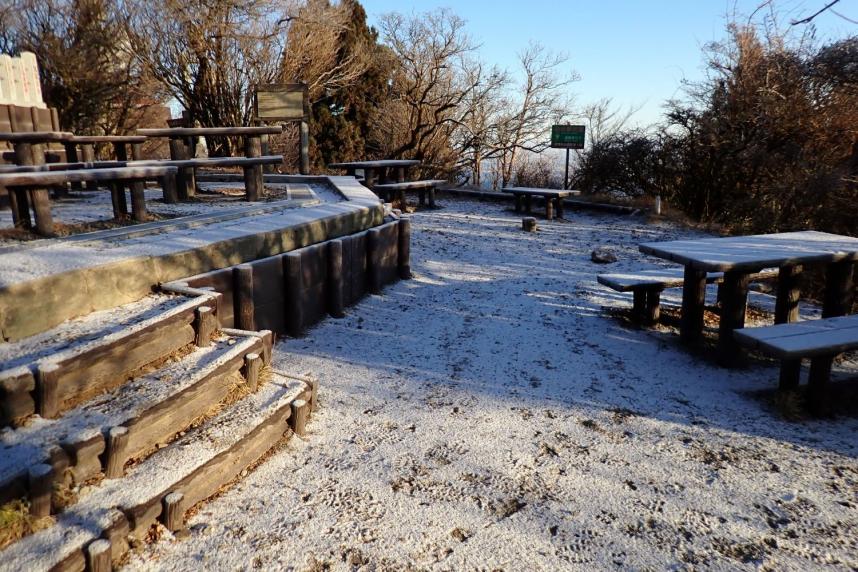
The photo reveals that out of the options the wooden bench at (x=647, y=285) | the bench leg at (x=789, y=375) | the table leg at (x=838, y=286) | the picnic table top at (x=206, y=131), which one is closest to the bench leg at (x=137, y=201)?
the picnic table top at (x=206, y=131)

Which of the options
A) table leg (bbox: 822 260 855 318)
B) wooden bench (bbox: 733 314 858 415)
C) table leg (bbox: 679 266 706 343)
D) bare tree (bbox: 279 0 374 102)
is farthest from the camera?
bare tree (bbox: 279 0 374 102)

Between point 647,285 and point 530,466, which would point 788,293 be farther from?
point 530,466

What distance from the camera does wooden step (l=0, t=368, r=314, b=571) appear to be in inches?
71.3

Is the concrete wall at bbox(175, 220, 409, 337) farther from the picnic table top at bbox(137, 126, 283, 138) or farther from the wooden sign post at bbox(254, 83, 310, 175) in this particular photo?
the wooden sign post at bbox(254, 83, 310, 175)

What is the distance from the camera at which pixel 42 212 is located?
390 centimetres

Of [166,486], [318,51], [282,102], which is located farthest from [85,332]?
[318,51]

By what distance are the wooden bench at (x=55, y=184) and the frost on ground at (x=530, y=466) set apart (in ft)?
5.16

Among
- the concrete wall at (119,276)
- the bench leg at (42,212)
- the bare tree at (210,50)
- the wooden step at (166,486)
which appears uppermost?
the bare tree at (210,50)

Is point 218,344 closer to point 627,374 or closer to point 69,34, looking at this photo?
point 627,374

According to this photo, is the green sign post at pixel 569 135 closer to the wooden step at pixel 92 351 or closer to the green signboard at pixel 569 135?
the green signboard at pixel 569 135

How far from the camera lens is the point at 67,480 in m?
2.01

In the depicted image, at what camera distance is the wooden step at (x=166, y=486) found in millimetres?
1811

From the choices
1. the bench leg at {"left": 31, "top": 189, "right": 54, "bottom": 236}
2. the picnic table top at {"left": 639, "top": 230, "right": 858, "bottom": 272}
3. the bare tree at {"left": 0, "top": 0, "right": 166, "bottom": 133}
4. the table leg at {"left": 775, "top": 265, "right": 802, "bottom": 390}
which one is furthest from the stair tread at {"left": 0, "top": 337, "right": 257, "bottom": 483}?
the bare tree at {"left": 0, "top": 0, "right": 166, "bottom": 133}

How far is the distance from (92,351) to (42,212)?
2.08m
